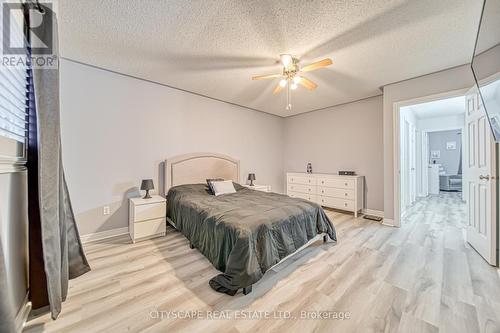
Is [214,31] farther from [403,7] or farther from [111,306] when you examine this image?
[111,306]

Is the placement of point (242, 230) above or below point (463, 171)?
below

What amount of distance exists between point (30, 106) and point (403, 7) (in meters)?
3.18

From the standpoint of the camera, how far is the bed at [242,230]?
179 centimetres

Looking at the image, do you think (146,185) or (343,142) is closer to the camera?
(146,185)

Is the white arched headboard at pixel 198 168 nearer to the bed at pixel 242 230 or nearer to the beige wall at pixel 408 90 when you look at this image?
the bed at pixel 242 230

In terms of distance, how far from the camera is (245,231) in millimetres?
1847

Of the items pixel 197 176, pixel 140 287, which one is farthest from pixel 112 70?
pixel 140 287

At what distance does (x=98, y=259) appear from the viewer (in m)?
2.37

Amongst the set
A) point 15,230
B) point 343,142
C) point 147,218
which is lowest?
point 147,218

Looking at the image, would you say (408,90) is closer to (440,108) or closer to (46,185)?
(440,108)

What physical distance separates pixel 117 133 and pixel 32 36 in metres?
1.78

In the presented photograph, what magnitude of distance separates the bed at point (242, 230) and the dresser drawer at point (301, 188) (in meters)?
1.99

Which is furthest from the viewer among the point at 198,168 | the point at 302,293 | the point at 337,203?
the point at 337,203

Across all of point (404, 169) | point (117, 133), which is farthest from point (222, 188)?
point (404, 169)
